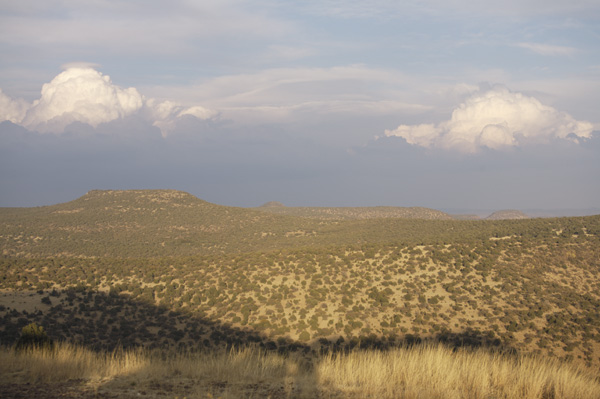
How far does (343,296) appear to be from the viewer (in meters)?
31.2

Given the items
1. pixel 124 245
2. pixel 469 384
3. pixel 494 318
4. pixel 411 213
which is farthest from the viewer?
pixel 411 213

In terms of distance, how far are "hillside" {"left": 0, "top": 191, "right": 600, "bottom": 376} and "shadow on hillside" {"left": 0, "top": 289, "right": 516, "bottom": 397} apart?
0.11 metres

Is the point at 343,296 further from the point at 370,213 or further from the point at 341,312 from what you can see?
the point at 370,213

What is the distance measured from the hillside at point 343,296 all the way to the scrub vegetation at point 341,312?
123mm

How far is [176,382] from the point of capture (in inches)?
→ 429

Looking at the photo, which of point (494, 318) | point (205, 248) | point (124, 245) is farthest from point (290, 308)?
point (124, 245)

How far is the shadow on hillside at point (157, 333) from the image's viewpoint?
24.3 metres

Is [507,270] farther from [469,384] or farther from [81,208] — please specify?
[81,208]

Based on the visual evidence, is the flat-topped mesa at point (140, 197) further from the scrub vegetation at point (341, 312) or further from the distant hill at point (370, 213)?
the scrub vegetation at point (341, 312)

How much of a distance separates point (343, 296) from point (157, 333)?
12.8 meters

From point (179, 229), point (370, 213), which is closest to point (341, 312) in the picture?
point (179, 229)

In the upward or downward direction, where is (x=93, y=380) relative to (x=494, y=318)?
upward

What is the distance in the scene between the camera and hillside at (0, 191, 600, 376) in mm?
25812

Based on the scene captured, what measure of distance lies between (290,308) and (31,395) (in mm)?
21450
